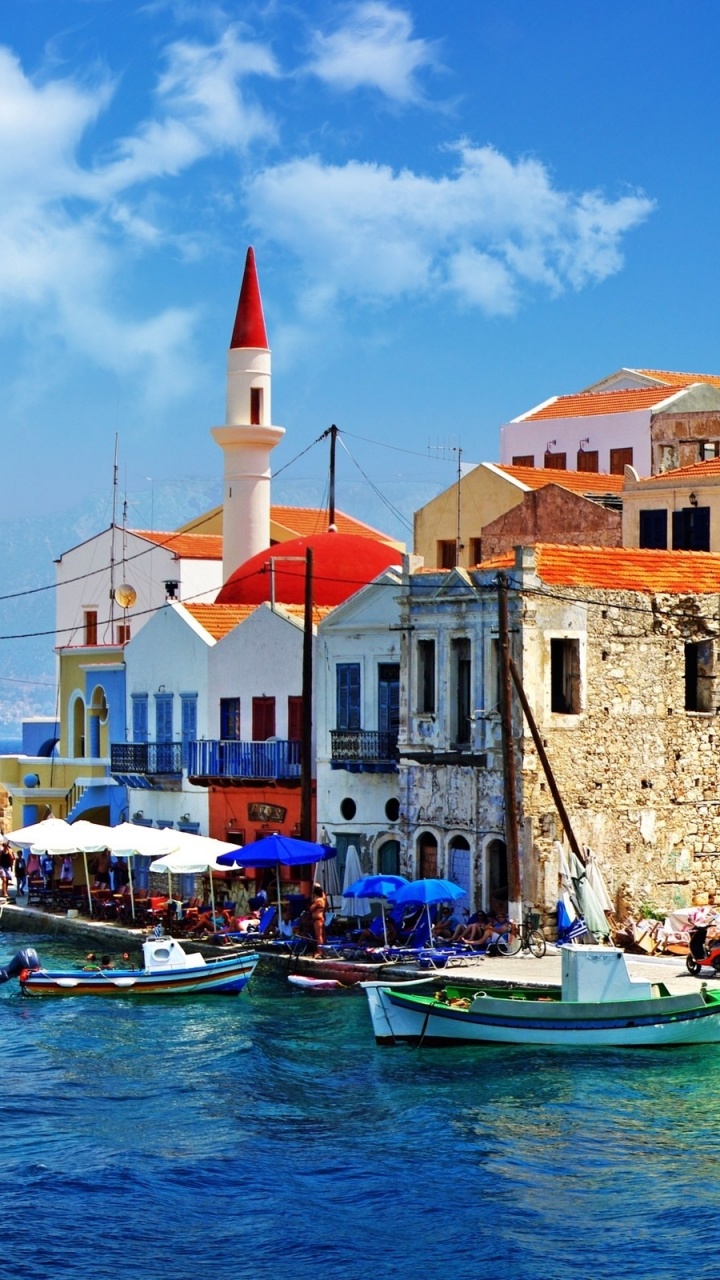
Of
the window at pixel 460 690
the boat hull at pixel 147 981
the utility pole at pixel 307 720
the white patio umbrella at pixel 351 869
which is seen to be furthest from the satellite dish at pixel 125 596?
the boat hull at pixel 147 981

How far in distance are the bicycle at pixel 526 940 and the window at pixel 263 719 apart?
1073 centimetres

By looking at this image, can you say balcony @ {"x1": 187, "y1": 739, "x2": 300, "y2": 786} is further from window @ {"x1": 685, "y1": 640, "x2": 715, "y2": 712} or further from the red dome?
window @ {"x1": 685, "y1": 640, "x2": 715, "y2": 712}

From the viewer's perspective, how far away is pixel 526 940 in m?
37.9

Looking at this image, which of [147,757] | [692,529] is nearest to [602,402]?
[692,529]

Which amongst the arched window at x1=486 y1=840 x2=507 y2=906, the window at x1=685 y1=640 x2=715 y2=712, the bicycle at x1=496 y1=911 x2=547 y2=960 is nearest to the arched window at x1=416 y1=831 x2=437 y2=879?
the arched window at x1=486 y1=840 x2=507 y2=906

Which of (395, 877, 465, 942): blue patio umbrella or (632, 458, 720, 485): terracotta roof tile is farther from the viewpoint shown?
(632, 458, 720, 485): terracotta roof tile

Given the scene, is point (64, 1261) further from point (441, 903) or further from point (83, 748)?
point (83, 748)

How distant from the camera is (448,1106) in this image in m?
29.1

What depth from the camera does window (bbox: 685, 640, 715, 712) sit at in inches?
1670

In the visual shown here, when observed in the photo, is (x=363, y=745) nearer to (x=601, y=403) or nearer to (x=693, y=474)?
(x=693, y=474)

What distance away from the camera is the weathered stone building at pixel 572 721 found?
39.7 meters

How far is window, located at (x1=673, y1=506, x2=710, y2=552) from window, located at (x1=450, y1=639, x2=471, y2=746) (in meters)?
Answer: 11.2

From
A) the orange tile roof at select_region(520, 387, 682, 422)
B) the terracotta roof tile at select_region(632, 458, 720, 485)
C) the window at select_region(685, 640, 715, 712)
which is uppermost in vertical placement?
the orange tile roof at select_region(520, 387, 682, 422)

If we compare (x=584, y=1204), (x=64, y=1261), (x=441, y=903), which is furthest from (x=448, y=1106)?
(x=441, y=903)
